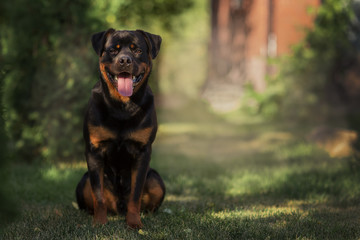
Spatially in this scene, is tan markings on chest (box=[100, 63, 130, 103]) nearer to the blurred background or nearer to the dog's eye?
the dog's eye

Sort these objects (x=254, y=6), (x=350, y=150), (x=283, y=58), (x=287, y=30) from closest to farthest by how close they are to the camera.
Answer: (x=350, y=150) → (x=283, y=58) → (x=287, y=30) → (x=254, y=6)

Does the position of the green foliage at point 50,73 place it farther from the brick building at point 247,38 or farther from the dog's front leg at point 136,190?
the brick building at point 247,38

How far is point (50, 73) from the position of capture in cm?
706

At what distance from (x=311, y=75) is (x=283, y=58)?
1.32 m

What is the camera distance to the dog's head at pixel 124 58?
3656 millimetres

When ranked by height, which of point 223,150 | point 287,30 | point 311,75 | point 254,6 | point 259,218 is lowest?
point 223,150

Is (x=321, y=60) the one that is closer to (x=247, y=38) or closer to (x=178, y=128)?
(x=178, y=128)

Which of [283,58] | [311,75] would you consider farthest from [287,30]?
[311,75]

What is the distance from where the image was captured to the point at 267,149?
9.12 metres

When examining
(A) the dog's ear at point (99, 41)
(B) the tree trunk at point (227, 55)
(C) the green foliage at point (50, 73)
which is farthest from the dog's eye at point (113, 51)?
(B) the tree trunk at point (227, 55)

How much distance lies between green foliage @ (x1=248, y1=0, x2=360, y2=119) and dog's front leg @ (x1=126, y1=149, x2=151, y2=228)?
9152mm

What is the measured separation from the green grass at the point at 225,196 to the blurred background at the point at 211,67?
25.7 inches

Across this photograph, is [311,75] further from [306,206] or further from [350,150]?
[306,206]

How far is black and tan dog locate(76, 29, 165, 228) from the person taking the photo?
12.1ft
